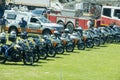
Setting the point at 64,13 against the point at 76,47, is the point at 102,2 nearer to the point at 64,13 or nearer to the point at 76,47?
the point at 64,13

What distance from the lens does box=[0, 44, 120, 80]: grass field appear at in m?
18.6

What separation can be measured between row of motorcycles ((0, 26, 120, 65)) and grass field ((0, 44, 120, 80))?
0.37m

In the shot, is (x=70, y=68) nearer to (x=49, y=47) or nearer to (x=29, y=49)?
(x=29, y=49)

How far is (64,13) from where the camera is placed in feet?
155

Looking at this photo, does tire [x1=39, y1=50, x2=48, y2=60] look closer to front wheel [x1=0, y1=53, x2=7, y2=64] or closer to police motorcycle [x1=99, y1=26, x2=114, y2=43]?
front wheel [x1=0, y1=53, x2=7, y2=64]

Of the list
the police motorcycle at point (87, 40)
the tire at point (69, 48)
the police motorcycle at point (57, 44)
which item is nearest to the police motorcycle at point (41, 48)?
the police motorcycle at point (57, 44)

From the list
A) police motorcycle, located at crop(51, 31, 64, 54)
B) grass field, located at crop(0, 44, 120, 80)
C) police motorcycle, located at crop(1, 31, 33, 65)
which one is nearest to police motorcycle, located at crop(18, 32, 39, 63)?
police motorcycle, located at crop(1, 31, 33, 65)

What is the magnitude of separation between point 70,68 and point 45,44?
3.76 meters

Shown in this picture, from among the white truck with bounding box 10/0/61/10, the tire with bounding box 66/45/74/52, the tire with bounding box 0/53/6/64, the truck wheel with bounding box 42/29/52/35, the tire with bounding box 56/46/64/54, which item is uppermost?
the tire with bounding box 0/53/6/64

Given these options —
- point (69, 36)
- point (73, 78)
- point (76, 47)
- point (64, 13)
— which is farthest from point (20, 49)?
point (64, 13)

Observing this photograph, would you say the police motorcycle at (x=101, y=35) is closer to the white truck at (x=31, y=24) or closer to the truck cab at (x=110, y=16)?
the white truck at (x=31, y=24)

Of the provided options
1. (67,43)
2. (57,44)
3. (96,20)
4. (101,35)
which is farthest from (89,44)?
(96,20)

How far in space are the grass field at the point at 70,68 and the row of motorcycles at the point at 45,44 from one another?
14.7 inches

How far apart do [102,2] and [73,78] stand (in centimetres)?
3651
